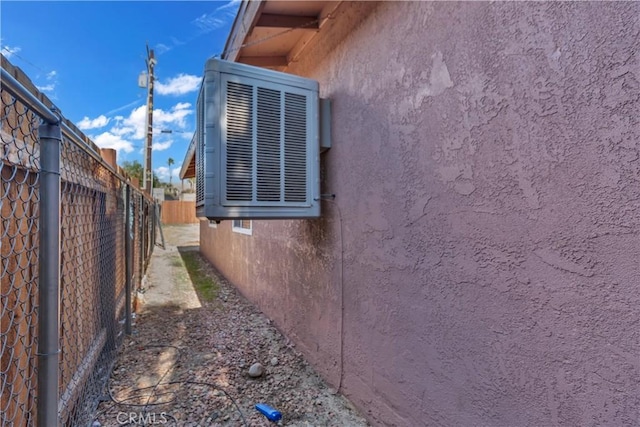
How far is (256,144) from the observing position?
8.91 feet

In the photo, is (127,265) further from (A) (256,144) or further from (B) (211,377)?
(A) (256,144)

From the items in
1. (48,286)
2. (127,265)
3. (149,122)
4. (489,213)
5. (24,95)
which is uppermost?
(149,122)

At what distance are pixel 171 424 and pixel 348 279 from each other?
1745 millimetres

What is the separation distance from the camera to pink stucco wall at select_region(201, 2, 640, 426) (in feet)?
4.00

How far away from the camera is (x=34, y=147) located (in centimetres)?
154

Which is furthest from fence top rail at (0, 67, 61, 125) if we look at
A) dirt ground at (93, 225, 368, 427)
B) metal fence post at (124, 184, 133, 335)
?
metal fence post at (124, 184, 133, 335)

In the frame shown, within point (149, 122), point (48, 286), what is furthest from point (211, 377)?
point (149, 122)

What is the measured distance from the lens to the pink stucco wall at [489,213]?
1220mm

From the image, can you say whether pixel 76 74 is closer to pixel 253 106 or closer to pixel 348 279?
pixel 253 106

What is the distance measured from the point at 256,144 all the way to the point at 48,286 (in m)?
1.72

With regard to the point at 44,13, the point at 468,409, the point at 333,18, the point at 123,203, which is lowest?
the point at 468,409

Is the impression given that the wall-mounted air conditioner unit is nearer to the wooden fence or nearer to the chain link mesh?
the chain link mesh

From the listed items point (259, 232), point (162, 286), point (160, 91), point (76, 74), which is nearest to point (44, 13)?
point (259, 232)

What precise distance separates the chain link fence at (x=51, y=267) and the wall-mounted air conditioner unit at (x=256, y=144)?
2.73ft
